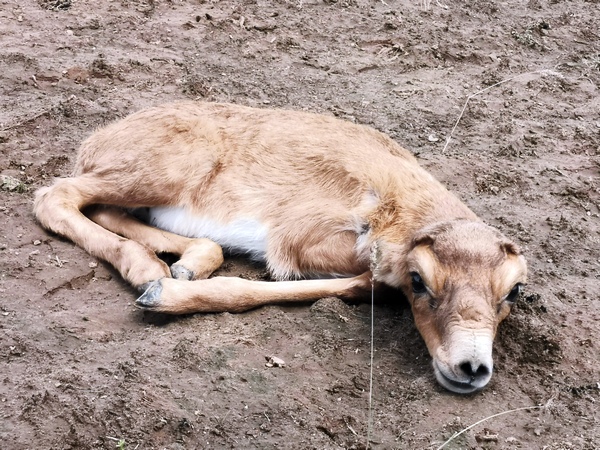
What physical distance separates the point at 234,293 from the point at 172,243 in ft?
3.76

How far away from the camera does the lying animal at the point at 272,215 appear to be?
16.4 ft

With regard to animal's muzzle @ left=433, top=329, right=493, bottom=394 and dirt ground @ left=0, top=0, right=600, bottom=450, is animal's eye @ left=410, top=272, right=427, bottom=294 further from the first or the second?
animal's muzzle @ left=433, top=329, right=493, bottom=394

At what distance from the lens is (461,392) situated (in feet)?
15.1

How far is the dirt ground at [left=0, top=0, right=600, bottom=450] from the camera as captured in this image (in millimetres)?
4277

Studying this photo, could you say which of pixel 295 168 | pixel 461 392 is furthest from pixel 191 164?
pixel 461 392

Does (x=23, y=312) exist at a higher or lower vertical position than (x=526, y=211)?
higher

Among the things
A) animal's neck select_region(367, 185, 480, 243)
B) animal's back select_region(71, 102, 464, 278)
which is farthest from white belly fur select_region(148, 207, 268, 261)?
animal's neck select_region(367, 185, 480, 243)

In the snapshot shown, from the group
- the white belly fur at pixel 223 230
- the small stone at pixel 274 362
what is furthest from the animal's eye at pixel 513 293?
the white belly fur at pixel 223 230

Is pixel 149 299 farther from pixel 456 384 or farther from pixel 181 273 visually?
pixel 456 384

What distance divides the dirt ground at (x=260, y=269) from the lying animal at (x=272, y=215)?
202mm

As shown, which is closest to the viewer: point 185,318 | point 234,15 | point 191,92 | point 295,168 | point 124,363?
point 124,363

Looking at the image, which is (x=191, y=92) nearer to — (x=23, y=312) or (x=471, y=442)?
(x=23, y=312)

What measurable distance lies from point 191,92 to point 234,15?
6.24 feet

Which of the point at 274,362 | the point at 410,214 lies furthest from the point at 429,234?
the point at 274,362
